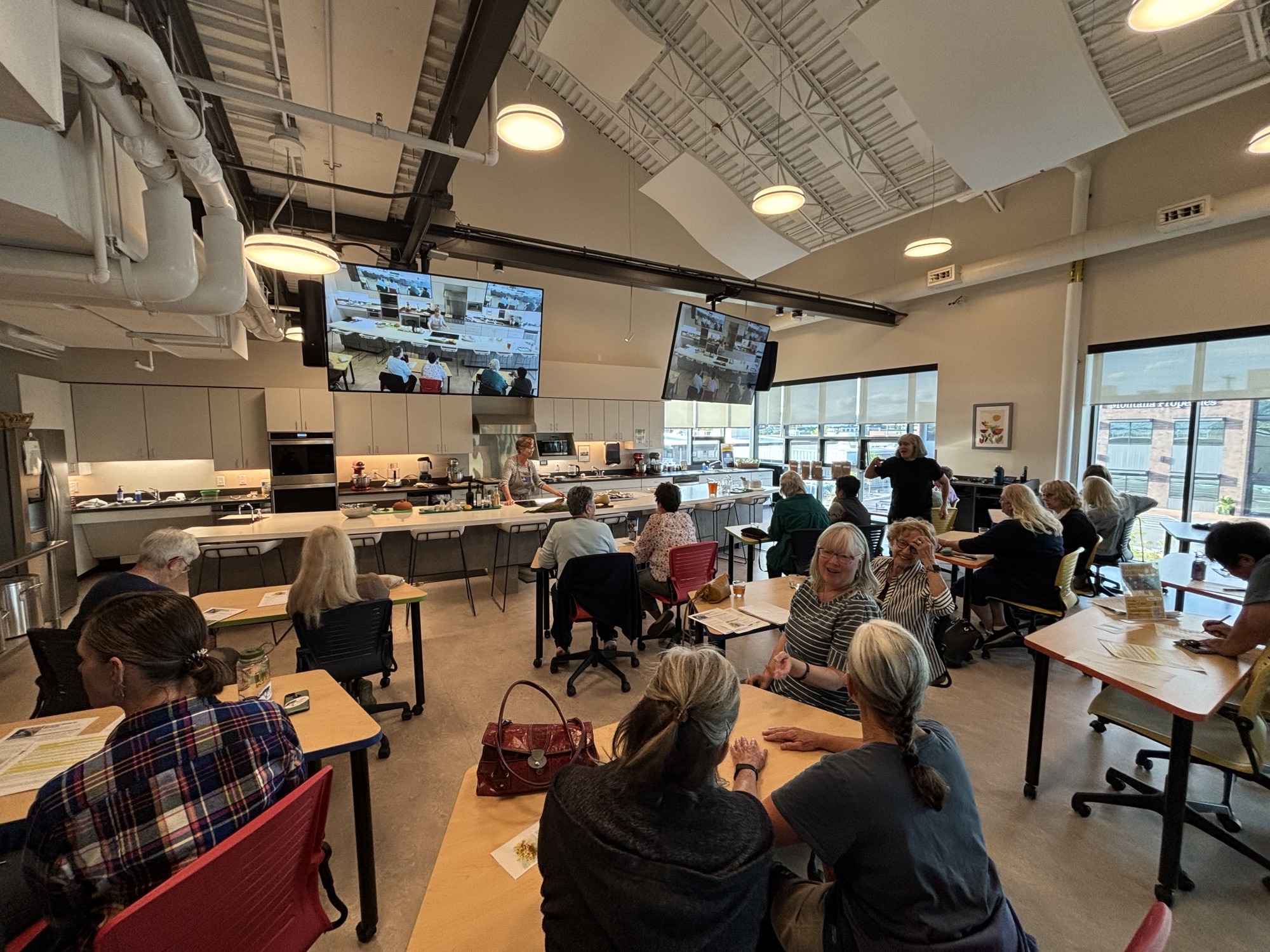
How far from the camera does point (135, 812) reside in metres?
1.12

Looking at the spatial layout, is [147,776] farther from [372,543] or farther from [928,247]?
[928,247]

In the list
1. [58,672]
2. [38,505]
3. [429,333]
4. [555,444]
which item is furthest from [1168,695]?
[555,444]

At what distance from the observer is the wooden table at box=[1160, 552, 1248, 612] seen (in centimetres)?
321

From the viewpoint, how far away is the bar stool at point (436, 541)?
526 centimetres

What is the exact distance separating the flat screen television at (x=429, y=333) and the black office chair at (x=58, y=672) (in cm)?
329

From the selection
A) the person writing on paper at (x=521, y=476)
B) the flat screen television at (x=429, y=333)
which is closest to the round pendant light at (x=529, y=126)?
the flat screen television at (x=429, y=333)

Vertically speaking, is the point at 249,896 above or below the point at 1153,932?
below

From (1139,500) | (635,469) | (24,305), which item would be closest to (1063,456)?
(1139,500)

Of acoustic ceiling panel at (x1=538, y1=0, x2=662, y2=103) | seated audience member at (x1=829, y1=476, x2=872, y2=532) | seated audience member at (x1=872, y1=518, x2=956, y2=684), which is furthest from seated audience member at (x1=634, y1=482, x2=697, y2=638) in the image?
acoustic ceiling panel at (x1=538, y1=0, x2=662, y2=103)

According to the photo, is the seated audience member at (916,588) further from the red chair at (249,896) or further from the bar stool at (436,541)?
the bar stool at (436,541)

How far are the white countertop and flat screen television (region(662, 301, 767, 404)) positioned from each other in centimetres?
219

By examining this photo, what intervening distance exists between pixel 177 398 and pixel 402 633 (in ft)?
17.7

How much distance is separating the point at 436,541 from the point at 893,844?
5.56 metres

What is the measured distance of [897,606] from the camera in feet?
9.04
